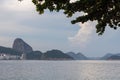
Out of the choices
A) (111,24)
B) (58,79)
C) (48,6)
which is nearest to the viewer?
(48,6)

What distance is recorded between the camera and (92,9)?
10875mm

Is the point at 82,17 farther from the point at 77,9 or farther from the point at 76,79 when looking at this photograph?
the point at 76,79

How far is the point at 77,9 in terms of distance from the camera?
35.5ft

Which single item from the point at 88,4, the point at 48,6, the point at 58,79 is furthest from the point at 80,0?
the point at 58,79

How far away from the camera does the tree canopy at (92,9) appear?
10.6 metres

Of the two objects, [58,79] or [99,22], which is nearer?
[99,22]

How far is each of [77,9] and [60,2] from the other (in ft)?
1.70

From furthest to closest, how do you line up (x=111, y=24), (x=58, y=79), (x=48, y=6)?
(x=58, y=79), (x=111, y=24), (x=48, y=6)

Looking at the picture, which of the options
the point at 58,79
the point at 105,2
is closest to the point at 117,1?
the point at 105,2

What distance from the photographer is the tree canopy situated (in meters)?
10.6

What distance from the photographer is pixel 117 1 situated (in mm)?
10539

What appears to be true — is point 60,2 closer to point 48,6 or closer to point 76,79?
point 48,6

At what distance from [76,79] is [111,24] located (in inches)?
4213

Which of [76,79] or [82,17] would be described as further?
[76,79]
